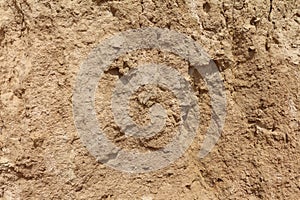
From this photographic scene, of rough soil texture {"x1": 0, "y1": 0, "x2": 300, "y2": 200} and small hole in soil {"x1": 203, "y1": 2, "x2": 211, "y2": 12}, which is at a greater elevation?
small hole in soil {"x1": 203, "y1": 2, "x2": 211, "y2": 12}

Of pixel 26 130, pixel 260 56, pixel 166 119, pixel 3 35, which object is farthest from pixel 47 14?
pixel 260 56

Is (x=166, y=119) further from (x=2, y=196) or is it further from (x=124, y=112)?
(x=2, y=196)

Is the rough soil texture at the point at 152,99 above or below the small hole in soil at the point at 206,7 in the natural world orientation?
below

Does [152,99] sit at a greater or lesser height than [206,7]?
lesser

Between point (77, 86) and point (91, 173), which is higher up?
point (77, 86)

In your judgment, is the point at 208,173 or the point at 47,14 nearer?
the point at 47,14

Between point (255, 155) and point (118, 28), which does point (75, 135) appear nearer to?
point (118, 28)

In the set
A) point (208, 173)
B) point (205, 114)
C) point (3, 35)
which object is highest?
→ point (3, 35)
